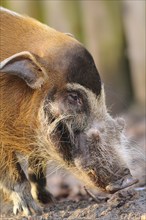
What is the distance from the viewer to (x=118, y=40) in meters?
10.6

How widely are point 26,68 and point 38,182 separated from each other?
3.35 ft

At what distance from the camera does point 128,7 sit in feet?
34.0

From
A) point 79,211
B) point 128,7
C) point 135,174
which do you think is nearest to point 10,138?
point 79,211

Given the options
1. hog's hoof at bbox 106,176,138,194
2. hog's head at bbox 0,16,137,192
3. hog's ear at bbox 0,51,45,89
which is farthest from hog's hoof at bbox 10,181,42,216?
hog's ear at bbox 0,51,45,89

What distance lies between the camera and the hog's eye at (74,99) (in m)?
5.22

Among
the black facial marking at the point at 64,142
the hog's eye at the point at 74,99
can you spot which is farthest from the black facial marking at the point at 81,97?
the black facial marking at the point at 64,142

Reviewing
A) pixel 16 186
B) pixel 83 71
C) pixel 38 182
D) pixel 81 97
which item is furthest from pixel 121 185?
pixel 38 182

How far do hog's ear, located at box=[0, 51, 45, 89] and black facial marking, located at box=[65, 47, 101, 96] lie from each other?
0.19 metres

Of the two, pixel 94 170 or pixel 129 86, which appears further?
pixel 129 86

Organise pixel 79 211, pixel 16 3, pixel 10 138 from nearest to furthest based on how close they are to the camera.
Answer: pixel 79 211
pixel 10 138
pixel 16 3

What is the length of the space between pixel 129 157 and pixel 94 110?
0.38 meters

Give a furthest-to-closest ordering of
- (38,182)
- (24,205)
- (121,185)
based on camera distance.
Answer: (38,182), (24,205), (121,185)

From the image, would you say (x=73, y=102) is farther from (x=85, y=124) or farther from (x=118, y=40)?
(x=118, y=40)

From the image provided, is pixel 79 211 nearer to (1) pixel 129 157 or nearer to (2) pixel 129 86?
(1) pixel 129 157
